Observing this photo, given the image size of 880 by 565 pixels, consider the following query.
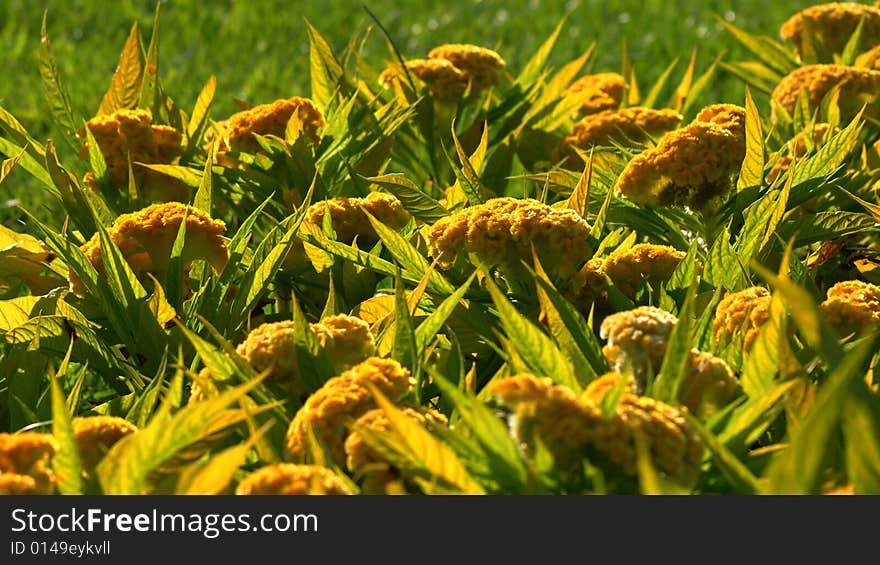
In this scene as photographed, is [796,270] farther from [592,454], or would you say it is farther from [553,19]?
[553,19]

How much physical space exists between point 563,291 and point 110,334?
0.74 metres

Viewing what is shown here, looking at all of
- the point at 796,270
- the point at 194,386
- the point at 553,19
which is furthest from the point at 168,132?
the point at 553,19

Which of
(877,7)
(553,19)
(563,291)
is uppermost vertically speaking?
(877,7)

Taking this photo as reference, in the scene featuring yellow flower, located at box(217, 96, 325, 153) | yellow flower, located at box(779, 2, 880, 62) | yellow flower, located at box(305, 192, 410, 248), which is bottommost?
yellow flower, located at box(305, 192, 410, 248)

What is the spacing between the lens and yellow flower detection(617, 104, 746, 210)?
1.96 metres

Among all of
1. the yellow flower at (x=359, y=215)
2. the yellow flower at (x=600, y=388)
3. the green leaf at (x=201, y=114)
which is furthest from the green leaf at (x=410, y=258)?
the green leaf at (x=201, y=114)

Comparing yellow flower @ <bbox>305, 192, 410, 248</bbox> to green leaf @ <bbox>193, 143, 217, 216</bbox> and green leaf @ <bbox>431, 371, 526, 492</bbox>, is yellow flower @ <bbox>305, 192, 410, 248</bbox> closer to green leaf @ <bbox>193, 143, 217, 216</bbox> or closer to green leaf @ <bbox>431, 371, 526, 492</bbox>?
green leaf @ <bbox>193, 143, 217, 216</bbox>

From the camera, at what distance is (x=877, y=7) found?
3545 millimetres

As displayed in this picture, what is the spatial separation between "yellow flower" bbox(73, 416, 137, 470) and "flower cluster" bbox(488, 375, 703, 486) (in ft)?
1.56

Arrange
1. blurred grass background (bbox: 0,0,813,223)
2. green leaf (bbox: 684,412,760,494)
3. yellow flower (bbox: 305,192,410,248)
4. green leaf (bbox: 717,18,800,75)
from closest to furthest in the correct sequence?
green leaf (bbox: 684,412,760,494)
yellow flower (bbox: 305,192,410,248)
green leaf (bbox: 717,18,800,75)
blurred grass background (bbox: 0,0,813,223)

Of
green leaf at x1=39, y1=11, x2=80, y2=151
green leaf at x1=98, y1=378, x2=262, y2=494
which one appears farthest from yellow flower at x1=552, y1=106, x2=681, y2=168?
green leaf at x1=98, y1=378, x2=262, y2=494

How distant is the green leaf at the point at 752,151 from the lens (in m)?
2.07

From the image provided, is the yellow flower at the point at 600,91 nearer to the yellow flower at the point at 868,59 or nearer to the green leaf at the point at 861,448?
the yellow flower at the point at 868,59

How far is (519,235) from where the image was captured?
1.75 metres
